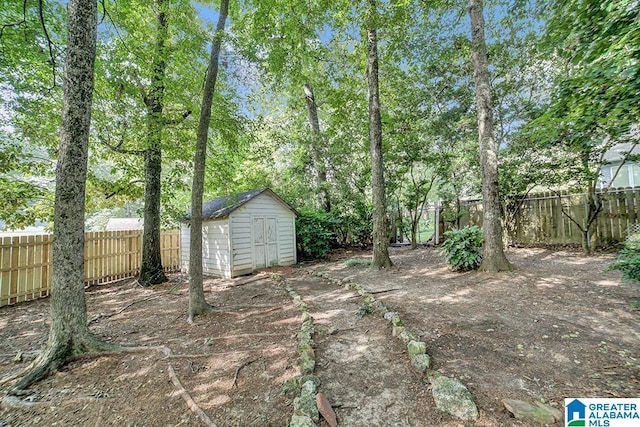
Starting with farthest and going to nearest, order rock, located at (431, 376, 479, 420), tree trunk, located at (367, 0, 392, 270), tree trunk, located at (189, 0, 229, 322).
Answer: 1. tree trunk, located at (367, 0, 392, 270)
2. tree trunk, located at (189, 0, 229, 322)
3. rock, located at (431, 376, 479, 420)

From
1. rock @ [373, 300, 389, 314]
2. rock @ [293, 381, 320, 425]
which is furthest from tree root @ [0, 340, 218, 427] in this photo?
rock @ [373, 300, 389, 314]

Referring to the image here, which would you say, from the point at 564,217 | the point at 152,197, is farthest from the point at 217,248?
the point at 564,217

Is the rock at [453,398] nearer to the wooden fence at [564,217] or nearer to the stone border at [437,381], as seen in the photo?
the stone border at [437,381]

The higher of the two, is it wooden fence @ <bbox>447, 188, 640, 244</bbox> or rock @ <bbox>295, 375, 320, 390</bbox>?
wooden fence @ <bbox>447, 188, 640, 244</bbox>

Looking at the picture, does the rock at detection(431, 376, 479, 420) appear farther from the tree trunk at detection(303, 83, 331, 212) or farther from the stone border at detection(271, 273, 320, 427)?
the tree trunk at detection(303, 83, 331, 212)

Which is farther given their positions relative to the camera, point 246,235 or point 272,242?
point 272,242

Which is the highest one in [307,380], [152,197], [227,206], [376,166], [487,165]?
[376,166]

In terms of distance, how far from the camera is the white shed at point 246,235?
8039 mm

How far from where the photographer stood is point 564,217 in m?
8.52

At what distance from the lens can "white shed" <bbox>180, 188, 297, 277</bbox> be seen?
804cm

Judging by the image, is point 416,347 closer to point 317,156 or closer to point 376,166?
point 376,166

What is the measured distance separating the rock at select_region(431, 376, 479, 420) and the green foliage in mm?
8292

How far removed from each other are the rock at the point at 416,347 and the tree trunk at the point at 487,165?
3728 millimetres

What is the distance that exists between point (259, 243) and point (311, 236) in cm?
230
